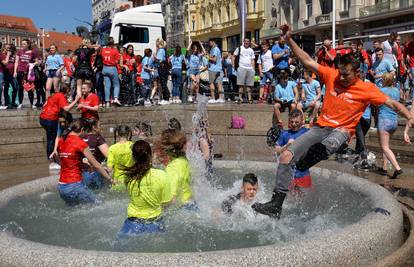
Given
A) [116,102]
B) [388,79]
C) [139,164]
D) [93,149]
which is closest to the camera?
[139,164]

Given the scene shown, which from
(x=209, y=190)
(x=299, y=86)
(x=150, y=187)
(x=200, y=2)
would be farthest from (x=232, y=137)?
(x=200, y=2)

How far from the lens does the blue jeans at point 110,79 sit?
43.8 ft

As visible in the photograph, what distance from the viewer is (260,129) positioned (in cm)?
1275

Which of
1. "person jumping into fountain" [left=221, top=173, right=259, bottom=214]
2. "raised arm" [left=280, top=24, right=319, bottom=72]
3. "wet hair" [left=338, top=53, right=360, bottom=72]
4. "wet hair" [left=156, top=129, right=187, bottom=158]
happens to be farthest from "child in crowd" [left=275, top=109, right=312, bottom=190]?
"wet hair" [left=156, top=129, right=187, bottom=158]

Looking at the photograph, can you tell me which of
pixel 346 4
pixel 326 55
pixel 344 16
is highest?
pixel 346 4

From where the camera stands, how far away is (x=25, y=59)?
13539mm

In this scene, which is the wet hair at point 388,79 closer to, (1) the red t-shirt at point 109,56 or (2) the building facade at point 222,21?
(1) the red t-shirt at point 109,56

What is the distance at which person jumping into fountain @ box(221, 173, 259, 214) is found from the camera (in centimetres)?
571

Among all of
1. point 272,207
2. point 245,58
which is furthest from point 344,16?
point 272,207

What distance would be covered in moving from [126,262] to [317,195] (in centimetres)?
384

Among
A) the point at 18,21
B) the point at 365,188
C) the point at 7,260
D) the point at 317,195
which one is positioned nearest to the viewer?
the point at 7,260

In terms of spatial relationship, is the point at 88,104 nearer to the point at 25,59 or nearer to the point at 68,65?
the point at 25,59

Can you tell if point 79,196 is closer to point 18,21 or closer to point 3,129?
point 3,129

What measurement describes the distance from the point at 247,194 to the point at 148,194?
1.45m
